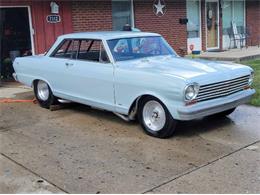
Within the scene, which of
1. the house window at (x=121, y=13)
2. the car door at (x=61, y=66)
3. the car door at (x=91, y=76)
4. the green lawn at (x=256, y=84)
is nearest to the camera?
the car door at (x=91, y=76)

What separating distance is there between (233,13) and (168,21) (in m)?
4.99

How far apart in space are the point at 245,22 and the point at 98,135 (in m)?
15.0

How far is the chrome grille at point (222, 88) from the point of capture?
5.80 meters

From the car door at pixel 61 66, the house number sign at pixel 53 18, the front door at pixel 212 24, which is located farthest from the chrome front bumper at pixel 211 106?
the front door at pixel 212 24

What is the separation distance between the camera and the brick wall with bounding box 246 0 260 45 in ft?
64.7

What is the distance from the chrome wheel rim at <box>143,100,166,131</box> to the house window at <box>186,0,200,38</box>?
10.6m

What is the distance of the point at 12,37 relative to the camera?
38.3 feet

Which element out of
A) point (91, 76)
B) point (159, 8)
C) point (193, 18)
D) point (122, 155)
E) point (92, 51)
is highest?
point (159, 8)

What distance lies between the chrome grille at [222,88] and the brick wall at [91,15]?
6.81m

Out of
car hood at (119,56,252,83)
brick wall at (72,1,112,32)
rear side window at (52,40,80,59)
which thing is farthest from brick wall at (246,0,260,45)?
car hood at (119,56,252,83)

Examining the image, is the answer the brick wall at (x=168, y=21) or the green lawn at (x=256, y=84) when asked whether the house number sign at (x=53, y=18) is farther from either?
the green lawn at (x=256, y=84)

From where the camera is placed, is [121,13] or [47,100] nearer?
[47,100]

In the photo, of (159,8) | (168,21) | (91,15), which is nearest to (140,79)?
(91,15)

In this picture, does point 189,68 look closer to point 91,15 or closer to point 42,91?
point 42,91
